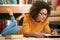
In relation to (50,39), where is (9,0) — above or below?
above

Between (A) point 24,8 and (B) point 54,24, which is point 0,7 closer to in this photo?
(A) point 24,8

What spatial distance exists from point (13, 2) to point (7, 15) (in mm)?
122

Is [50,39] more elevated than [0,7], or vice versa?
[0,7]

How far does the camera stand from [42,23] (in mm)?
1396

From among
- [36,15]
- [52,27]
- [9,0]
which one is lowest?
[52,27]

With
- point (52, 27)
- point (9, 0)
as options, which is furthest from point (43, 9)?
point (9, 0)

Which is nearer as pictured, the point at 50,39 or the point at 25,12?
the point at 50,39

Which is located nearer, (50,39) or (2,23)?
(50,39)

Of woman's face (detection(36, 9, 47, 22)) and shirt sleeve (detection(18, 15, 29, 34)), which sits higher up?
woman's face (detection(36, 9, 47, 22))

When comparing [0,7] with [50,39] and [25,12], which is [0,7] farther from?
[50,39]

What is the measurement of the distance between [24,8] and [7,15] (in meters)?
0.16

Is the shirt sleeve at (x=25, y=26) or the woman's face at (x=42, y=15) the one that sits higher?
the woman's face at (x=42, y=15)

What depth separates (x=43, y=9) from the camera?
4.45 ft

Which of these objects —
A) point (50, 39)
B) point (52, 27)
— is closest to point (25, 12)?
point (52, 27)
